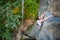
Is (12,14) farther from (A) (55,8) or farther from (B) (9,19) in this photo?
(A) (55,8)

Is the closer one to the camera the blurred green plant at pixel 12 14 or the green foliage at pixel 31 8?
the blurred green plant at pixel 12 14

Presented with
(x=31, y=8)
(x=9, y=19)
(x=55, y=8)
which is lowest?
(x=9, y=19)

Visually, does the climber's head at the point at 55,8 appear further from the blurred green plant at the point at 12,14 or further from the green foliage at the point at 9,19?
the green foliage at the point at 9,19

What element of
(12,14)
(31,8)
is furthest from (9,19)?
(31,8)

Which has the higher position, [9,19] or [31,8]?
[31,8]

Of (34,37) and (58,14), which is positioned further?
(34,37)

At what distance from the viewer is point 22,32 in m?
3.18

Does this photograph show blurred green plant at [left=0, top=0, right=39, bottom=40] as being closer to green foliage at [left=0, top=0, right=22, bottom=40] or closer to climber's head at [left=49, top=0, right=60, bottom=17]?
green foliage at [left=0, top=0, right=22, bottom=40]

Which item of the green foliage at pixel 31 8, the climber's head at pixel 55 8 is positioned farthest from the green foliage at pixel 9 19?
the climber's head at pixel 55 8

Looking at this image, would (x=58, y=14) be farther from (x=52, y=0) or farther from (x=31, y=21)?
(x=31, y=21)

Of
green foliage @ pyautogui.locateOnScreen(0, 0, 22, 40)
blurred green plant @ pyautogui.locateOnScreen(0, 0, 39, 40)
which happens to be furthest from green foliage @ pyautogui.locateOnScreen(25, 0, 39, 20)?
green foliage @ pyautogui.locateOnScreen(0, 0, 22, 40)

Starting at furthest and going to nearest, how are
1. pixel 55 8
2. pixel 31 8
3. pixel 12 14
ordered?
pixel 31 8, pixel 12 14, pixel 55 8

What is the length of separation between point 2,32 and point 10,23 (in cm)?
29

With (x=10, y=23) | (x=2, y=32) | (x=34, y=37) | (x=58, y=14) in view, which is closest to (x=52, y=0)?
(x=58, y=14)
